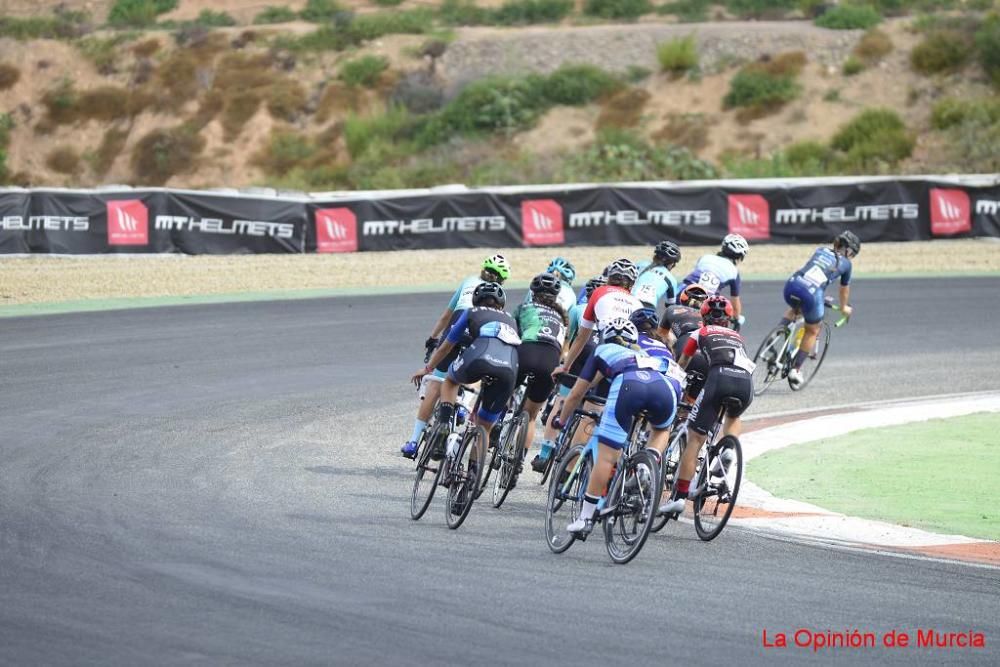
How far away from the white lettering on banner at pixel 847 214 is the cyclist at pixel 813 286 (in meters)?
13.6

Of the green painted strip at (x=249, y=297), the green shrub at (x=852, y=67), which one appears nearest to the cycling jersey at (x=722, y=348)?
the green painted strip at (x=249, y=297)

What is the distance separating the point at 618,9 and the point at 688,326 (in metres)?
47.7

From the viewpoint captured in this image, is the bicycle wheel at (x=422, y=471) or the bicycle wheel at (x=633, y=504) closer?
the bicycle wheel at (x=633, y=504)

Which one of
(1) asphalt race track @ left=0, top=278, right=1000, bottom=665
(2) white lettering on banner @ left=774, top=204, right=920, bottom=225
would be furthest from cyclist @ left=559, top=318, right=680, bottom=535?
(2) white lettering on banner @ left=774, top=204, right=920, bottom=225

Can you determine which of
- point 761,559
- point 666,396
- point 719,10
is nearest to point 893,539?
point 761,559

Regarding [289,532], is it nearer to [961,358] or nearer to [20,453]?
[20,453]

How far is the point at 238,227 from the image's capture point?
99.9ft

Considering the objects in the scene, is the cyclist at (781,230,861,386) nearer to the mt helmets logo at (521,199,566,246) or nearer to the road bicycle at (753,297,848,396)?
the road bicycle at (753,297,848,396)

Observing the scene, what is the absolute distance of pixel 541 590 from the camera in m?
8.91

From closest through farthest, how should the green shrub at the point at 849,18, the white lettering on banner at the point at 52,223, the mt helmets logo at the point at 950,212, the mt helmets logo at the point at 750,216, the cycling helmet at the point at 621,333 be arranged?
the cycling helmet at the point at 621,333, the white lettering on banner at the point at 52,223, the mt helmets logo at the point at 750,216, the mt helmets logo at the point at 950,212, the green shrub at the point at 849,18

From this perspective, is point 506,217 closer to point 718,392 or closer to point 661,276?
point 661,276

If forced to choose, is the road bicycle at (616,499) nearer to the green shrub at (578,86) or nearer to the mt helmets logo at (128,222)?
the mt helmets logo at (128,222)

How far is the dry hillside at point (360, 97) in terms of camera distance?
47.3 metres

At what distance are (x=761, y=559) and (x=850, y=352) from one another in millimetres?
11867
